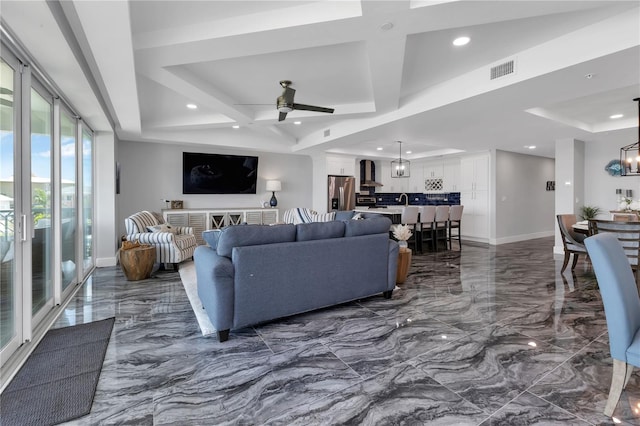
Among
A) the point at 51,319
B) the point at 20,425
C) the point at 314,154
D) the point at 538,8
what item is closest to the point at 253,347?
the point at 20,425

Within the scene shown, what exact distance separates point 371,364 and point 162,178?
643cm

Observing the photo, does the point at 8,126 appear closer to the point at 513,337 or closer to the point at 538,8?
the point at 538,8

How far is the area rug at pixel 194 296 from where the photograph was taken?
2779mm

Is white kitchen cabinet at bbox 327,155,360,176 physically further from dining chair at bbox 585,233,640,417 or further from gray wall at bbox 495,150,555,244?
dining chair at bbox 585,233,640,417

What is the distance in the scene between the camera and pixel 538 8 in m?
2.27

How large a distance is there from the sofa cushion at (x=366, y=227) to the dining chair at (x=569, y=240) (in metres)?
3.11

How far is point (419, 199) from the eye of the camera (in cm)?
1031

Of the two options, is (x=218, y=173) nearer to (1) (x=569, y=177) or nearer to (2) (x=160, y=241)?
(2) (x=160, y=241)

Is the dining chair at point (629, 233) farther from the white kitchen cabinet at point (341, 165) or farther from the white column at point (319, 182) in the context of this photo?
the white kitchen cabinet at point (341, 165)

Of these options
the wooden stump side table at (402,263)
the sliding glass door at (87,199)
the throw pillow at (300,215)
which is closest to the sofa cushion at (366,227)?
the wooden stump side table at (402,263)

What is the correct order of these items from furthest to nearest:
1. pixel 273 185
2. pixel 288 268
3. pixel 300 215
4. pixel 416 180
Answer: pixel 416 180
pixel 273 185
pixel 300 215
pixel 288 268

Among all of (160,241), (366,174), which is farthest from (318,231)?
(366,174)

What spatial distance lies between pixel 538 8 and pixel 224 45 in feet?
8.03

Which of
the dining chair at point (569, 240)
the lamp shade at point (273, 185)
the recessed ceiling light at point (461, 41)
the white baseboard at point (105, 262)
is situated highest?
the recessed ceiling light at point (461, 41)
